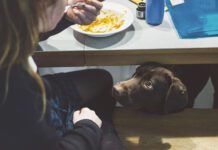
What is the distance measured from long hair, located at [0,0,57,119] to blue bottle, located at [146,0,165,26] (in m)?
0.65

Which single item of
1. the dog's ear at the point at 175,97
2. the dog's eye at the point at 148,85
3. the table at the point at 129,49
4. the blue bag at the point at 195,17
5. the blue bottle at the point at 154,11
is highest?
the blue bottle at the point at 154,11

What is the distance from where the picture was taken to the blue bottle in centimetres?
140

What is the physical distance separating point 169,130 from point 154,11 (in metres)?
0.44

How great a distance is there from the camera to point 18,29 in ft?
2.54

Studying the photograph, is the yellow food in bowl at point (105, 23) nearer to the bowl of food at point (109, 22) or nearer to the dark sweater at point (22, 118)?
the bowl of food at point (109, 22)

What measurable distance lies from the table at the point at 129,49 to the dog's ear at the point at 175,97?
0.28ft

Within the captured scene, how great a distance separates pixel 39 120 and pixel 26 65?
125mm

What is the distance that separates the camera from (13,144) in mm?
845

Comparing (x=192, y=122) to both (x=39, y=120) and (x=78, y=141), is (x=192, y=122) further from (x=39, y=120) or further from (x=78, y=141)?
(x=39, y=120)

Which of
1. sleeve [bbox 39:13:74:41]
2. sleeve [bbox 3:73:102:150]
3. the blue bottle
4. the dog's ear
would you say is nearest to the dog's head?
the dog's ear

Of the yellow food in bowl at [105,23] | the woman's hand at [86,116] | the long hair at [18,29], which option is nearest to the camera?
the long hair at [18,29]

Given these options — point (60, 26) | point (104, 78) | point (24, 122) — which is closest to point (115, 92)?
point (104, 78)

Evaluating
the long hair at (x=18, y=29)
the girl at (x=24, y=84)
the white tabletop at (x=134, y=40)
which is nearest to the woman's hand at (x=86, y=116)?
the girl at (x=24, y=84)

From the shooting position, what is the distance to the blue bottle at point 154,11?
4.60 ft
